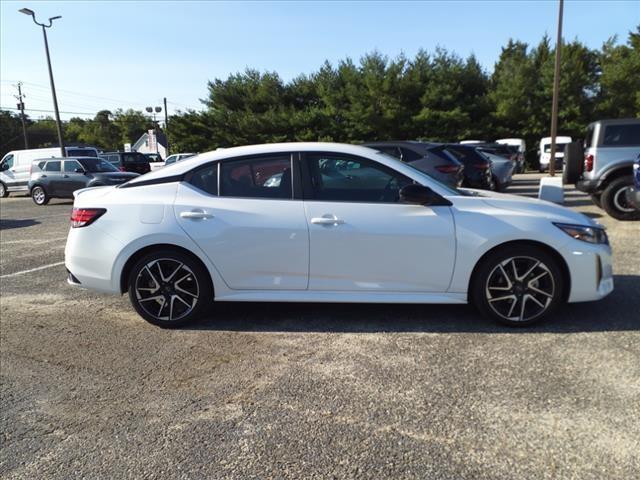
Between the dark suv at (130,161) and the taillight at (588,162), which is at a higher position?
→ the taillight at (588,162)

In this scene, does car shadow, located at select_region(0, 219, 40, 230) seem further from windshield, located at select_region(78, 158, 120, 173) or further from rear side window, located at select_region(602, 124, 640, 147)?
rear side window, located at select_region(602, 124, 640, 147)

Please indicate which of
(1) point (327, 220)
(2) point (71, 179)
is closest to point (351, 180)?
(1) point (327, 220)

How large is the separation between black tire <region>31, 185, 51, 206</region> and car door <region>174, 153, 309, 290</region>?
51.5 ft

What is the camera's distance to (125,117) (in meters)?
104

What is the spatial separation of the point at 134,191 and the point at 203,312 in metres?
1.24

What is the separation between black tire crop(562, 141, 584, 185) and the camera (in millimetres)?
9883

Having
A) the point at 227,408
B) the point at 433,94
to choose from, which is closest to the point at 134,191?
the point at 227,408

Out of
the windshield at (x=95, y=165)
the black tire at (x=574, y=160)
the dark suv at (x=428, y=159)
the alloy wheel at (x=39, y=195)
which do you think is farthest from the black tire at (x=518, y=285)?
the alloy wheel at (x=39, y=195)

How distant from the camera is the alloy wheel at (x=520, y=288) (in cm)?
400

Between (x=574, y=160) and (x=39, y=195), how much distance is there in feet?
55.3

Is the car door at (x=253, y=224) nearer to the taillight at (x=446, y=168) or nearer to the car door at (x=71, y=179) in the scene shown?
the taillight at (x=446, y=168)

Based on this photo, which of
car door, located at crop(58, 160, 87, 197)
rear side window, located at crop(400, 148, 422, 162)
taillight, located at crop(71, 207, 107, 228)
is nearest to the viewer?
taillight, located at crop(71, 207, 107, 228)

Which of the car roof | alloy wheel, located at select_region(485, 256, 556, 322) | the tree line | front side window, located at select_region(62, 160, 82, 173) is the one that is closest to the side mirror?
the car roof

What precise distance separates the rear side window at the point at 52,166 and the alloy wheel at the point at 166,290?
15.5 m
